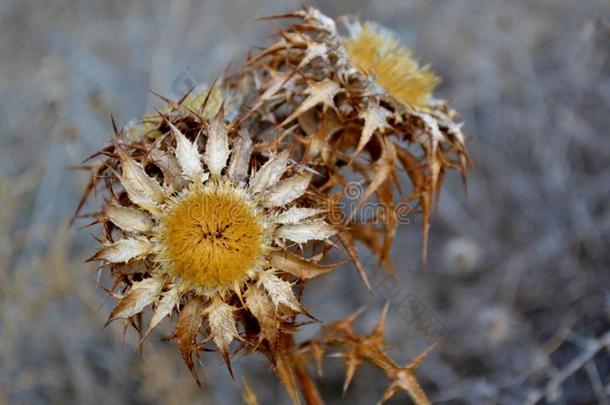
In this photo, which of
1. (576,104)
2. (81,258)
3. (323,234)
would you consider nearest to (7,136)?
(81,258)

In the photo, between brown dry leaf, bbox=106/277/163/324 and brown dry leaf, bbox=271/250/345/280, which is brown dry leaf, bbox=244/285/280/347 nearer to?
brown dry leaf, bbox=271/250/345/280

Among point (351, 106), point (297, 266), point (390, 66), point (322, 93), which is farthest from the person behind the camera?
point (390, 66)

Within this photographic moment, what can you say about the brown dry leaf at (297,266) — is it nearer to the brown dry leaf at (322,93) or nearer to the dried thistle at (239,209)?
the dried thistle at (239,209)

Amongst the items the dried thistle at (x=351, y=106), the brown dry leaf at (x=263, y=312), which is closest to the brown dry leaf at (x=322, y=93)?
the dried thistle at (x=351, y=106)

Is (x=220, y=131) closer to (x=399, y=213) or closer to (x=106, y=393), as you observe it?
(x=399, y=213)

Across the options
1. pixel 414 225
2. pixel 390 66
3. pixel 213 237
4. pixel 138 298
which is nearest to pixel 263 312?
pixel 213 237

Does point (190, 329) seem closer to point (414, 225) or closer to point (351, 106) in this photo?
point (351, 106)
